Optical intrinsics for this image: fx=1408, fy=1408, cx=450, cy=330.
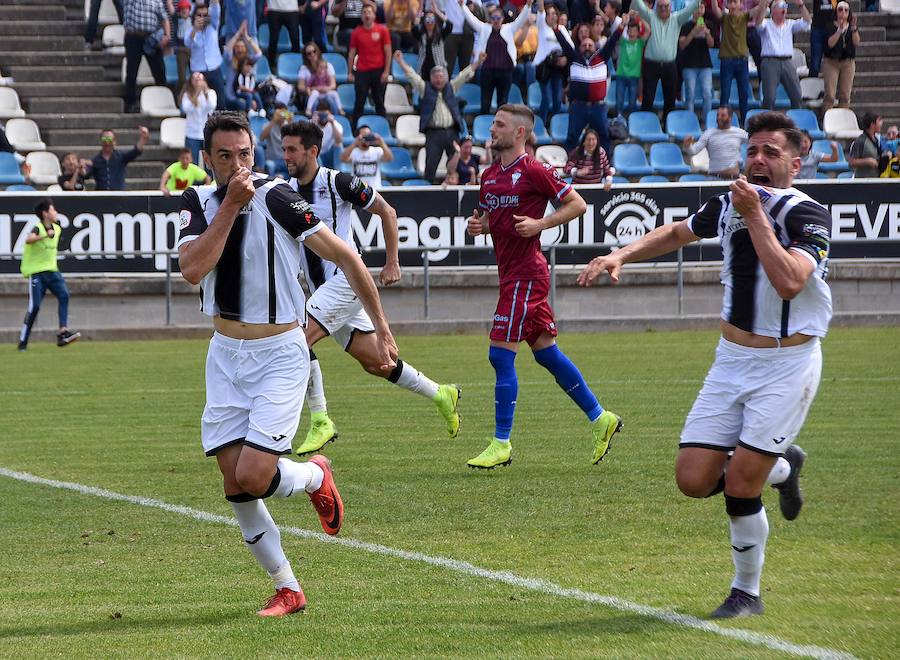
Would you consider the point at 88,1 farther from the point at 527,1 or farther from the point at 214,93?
the point at 527,1

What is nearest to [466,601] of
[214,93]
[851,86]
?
[214,93]

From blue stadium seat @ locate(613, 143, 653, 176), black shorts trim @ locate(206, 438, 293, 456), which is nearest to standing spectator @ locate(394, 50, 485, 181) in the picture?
blue stadium seat @ locate(613, 143, 653, 176)

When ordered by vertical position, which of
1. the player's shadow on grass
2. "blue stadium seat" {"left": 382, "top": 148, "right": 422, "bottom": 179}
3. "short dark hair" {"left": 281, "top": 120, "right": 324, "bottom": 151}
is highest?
"short dark hair" {"left": 281, "top": 120, "right": 324, "bottom": 151}

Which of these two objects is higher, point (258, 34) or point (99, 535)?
point (258, 34)

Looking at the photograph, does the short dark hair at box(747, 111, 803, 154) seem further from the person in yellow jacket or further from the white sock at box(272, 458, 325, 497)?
the person in yellow jacket

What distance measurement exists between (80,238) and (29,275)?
185 cm

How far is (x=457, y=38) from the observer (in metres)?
26.6

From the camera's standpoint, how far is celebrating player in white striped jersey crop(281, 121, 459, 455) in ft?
32.4

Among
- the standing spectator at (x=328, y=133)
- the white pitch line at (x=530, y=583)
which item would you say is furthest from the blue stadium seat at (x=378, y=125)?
the white pitch line at (x=530, y=583)

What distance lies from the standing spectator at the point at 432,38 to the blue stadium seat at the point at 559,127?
225cm

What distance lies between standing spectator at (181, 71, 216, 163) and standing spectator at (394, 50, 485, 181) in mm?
3678

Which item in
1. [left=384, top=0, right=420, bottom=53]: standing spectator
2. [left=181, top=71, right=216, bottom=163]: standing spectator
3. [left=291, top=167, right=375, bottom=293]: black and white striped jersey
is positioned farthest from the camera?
[left=384, top=0, right=420, bottom=53]: standing spectator

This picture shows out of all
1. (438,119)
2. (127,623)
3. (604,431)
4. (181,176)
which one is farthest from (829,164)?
(127,623)

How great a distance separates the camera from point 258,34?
27875mm
